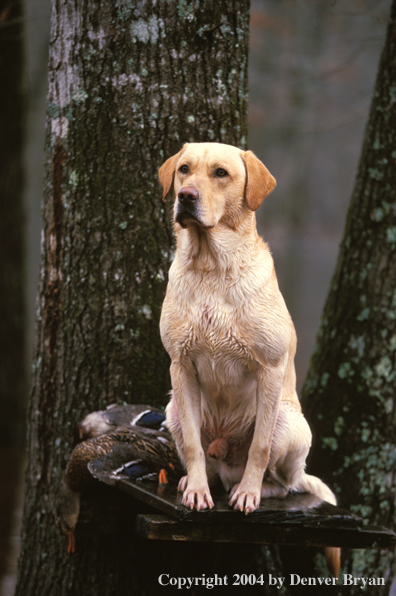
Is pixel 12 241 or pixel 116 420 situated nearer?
pixel 116 420

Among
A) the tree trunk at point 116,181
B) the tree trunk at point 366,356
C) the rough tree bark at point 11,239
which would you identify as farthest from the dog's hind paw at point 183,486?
the rough tree bark at point 11,239

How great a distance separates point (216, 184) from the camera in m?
2.09

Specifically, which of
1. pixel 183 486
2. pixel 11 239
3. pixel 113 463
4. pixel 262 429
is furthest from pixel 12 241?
pixel 262 429

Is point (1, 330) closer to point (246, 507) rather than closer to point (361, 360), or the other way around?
point (361, 360)

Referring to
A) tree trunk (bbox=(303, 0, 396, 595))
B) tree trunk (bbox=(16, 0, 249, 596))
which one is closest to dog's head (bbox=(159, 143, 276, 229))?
tree trunk (bbox=(16, 0, 249, 596))

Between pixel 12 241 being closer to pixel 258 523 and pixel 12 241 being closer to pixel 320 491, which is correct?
pixel 320 491

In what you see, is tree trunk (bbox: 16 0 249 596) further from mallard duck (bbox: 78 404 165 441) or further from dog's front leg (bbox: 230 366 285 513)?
dog's front leg (bbox: 230 366 285 513)

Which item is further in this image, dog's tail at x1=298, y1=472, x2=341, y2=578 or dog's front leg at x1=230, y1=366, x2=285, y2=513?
dog's tail at x1=298, y1=472, x2=341, y2=578

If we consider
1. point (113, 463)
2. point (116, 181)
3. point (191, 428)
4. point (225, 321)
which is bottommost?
point (113, 463)

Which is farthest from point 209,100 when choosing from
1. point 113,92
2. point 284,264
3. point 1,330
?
point 284,264

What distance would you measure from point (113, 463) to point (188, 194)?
118 centimetres

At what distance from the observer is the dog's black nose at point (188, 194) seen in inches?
78.7

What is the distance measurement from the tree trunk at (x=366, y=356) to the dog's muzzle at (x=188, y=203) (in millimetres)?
1797

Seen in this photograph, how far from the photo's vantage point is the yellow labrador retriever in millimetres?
2100
